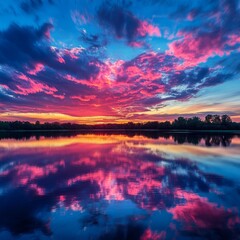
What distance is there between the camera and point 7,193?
13.4m

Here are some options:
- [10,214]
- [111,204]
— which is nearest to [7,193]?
[10,214]

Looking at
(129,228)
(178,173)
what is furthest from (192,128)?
(129,228)

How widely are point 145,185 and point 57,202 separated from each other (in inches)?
222

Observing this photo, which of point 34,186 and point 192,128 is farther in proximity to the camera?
point 192,128

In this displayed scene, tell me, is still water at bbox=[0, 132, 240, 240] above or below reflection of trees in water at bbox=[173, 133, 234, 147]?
below

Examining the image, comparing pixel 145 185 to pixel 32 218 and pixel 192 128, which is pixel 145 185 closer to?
pixel 32 218

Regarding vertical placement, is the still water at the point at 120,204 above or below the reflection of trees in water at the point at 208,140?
below

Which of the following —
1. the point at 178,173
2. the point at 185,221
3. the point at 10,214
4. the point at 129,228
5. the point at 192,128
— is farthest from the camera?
the point at 192,128

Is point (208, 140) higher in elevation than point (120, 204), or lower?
higher

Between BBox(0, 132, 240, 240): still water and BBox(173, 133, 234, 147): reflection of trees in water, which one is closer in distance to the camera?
BBox(0, 132, 240, 240): still water

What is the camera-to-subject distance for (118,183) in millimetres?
15594

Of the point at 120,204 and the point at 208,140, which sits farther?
the point at 208,140

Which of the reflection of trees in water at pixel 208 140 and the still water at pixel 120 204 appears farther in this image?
the reflection of trees in water at pixel 208 140

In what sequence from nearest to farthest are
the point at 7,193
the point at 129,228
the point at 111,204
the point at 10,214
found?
the point at 129,228, the point at 10,214, the point at 111,204, the point at 7,193
